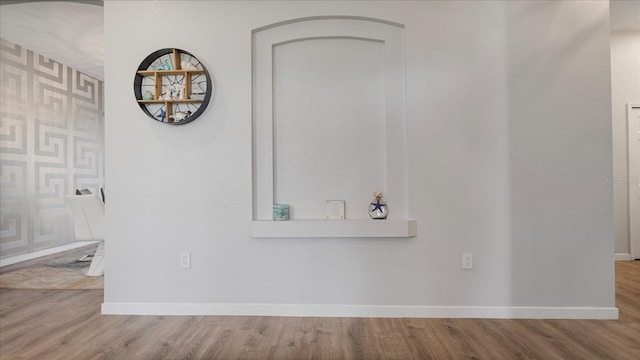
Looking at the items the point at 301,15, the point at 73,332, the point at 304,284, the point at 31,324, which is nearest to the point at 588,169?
the point at 304,284

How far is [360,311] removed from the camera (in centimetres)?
258

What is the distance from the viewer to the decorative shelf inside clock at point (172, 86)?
263 cm

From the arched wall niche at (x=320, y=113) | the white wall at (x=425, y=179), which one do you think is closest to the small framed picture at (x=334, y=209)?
the arched wall niche at (x=320, y=113)

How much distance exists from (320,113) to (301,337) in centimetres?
162

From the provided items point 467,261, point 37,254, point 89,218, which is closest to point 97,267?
point 89,218

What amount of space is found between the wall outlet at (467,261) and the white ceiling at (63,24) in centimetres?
310

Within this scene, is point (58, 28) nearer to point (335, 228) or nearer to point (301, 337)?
point (335, 228)

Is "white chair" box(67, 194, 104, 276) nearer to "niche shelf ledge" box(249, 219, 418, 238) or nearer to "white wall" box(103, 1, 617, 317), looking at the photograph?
"white wall" box(103, 1, 617, 317)

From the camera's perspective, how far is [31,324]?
2463 mm

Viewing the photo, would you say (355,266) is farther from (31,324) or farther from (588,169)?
(31,324)

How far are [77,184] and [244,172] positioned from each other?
14.2ft

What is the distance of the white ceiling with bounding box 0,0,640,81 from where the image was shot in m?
3.59

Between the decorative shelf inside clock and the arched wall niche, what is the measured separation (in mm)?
427

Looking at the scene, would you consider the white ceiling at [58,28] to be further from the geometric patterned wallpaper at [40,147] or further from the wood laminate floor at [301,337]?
the wood laminate floor at [301,337]
